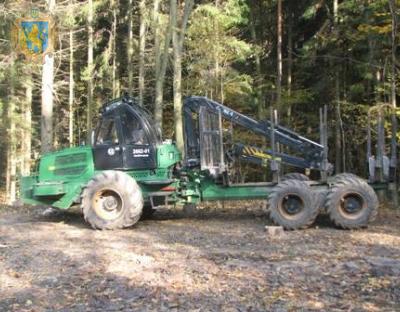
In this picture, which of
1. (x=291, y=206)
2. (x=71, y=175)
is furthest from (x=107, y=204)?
(x=291, y=206)

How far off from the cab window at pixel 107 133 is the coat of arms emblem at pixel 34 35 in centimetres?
576

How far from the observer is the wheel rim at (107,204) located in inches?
418

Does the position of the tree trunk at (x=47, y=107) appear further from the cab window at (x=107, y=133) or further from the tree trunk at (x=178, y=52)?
the cab window at (x=107, y=133)

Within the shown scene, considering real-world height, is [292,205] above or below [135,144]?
below

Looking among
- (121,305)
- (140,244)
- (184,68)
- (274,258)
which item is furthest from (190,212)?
(184,68)

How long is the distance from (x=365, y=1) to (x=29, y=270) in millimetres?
13514

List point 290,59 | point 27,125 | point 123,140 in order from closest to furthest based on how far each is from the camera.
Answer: point 123,140 < point 290,59 < point 27,125

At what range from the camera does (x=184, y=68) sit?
22109 mm

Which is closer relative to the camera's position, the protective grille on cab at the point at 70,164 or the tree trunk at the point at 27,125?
the protective grille on cab at the point at 70,164

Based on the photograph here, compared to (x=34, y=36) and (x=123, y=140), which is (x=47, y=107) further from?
(x=123, y=140)

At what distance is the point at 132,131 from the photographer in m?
11.3

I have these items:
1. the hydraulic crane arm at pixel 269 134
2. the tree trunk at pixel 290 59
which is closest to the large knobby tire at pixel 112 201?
the hydraulic crane arm at pixel 269 134

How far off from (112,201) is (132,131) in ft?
5.22

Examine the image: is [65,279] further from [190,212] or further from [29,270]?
[190,212]
